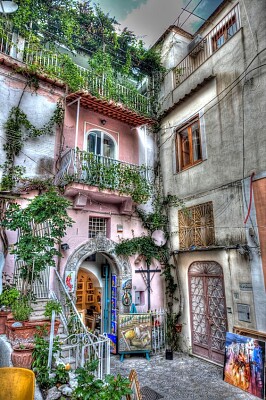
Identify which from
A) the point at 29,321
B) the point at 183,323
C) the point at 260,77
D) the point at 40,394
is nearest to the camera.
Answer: the point at 40,394

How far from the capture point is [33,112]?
8.81 metres

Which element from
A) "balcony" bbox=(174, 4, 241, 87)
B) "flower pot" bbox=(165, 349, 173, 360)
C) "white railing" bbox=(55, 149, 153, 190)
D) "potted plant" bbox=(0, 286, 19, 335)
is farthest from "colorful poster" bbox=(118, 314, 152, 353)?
"balcony" bbox=(174, 4, 241, 87)

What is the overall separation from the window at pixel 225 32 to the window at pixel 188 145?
3078 mm

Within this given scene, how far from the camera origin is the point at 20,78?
869 centimetres

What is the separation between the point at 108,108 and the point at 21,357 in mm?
8134

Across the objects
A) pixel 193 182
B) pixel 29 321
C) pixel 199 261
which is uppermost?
pixel 193 182

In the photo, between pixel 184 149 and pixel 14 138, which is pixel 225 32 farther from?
pixel 14 138

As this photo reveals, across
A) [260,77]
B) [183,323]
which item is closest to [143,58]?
[260,77]

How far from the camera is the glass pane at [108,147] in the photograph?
10547 mm

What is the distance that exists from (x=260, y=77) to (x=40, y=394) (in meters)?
8.95

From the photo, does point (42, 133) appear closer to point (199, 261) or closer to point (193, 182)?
point (193, 182)

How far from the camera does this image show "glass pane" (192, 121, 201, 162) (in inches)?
378

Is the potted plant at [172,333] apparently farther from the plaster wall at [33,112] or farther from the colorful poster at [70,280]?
the plaster wall at [33,112]

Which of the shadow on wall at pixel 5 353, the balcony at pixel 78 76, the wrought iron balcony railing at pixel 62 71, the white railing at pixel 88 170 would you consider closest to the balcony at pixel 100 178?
the white railing at pixel 88 170
